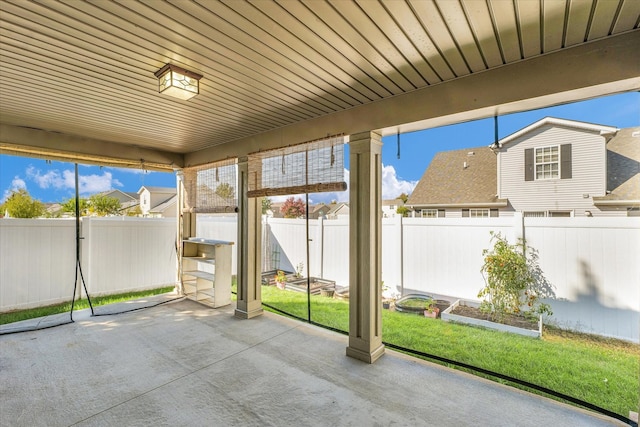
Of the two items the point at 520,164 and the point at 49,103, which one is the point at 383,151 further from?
the point at 520,164

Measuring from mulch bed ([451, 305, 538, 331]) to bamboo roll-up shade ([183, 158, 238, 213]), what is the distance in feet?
11.8

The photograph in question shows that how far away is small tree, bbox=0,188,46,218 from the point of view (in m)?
4.85

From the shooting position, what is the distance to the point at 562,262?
3.61 m

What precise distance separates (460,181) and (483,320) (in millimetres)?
3993

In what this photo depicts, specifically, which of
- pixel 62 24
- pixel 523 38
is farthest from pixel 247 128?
pixel 523 38

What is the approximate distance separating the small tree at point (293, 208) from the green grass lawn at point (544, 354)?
12.7 feet

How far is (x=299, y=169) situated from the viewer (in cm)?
324

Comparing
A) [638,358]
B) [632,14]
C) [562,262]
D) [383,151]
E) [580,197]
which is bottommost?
[638,358]

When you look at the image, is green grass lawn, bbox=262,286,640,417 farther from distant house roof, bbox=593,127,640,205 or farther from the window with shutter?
the window with shutter

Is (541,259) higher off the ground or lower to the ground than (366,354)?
higher

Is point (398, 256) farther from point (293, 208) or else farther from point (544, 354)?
point (293, 208)

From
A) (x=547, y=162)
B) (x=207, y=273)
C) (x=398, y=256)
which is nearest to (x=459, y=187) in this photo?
(x=547, y=162)

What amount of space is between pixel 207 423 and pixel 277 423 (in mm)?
465

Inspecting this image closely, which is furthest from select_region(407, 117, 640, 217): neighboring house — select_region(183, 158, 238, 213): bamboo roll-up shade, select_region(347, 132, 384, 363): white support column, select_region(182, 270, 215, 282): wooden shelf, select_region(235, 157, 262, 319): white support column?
select_region(182, 270, 215, 282): wooden shelf
